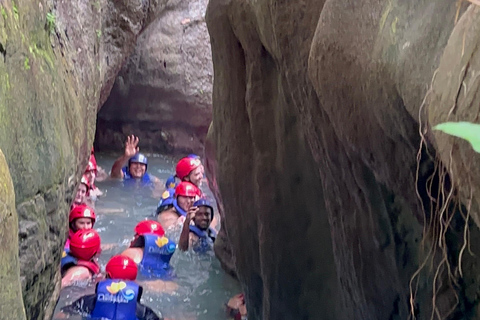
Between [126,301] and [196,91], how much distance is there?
7077 mm

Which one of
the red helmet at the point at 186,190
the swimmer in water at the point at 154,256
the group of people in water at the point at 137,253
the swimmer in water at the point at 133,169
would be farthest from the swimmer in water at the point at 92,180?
the swimmer in water at the point at 154,256

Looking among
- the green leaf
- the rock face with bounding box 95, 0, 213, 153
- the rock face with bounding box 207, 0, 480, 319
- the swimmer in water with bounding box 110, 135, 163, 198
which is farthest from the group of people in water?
the green leaf

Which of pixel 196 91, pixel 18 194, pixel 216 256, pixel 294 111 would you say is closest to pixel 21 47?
pixel 18 194

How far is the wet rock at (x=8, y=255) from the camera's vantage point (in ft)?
5.60

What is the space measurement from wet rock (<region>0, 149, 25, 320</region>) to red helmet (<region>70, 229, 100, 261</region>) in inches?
150

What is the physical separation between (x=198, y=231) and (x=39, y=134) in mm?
3972

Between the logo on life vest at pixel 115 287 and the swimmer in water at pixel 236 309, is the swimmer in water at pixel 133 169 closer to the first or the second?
the swimmer in water at pixel 236 309

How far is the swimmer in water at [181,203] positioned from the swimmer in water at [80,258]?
1.98 m

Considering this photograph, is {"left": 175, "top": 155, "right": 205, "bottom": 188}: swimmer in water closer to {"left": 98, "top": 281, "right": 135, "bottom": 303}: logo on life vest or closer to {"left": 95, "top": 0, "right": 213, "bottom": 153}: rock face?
{"left": 95, "top": 0, "right": 213, "bottom": 153}: rock face

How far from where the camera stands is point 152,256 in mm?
6105

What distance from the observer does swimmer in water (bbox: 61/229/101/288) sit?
5.57 m

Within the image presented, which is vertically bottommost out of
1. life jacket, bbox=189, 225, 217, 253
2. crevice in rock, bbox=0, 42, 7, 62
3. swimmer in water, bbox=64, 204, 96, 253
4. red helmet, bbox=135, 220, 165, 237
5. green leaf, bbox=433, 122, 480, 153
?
life jacket, bbox=189, 225, 217, 253

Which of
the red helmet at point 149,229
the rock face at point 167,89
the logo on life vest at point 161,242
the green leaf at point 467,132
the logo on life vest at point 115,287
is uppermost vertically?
the green leaf at point 467,132

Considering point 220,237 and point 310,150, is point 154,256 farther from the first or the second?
point 310,150
